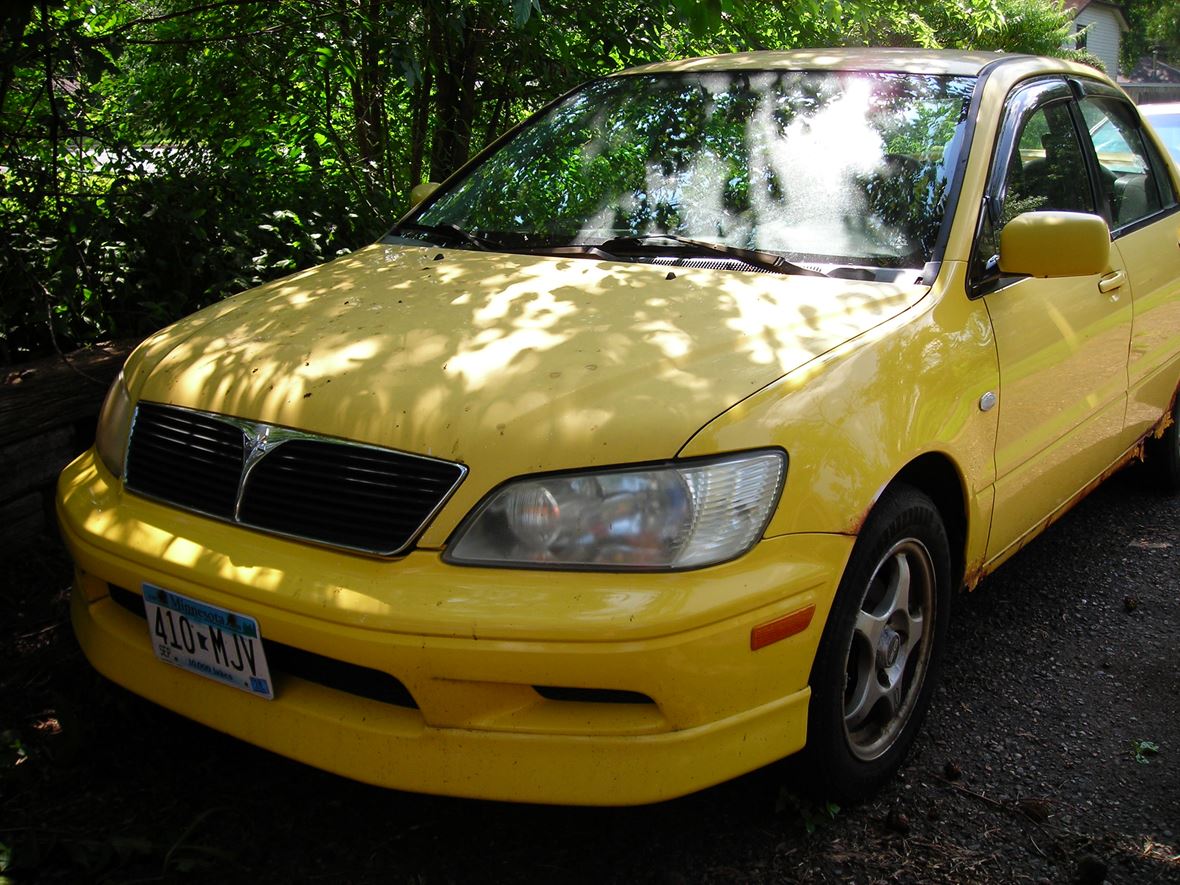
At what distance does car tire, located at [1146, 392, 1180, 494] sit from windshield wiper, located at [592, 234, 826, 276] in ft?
8.42

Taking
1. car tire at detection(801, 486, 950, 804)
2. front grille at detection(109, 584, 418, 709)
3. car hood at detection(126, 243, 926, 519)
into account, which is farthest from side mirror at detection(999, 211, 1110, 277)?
front grille at detection(109, 584, 418, 709)

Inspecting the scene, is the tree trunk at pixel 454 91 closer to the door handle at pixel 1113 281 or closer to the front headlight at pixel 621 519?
the door handle at pixel 1113 281

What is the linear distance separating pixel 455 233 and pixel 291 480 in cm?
131

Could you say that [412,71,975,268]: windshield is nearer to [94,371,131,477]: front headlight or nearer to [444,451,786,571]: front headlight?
[444,451,786,571]: front headlight

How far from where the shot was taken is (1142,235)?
4.00m

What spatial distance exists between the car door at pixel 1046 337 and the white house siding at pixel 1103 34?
53.8m

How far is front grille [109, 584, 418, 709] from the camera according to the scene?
2223 millimetres

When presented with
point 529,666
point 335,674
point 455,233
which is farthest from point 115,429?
point 529,666

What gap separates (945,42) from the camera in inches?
467

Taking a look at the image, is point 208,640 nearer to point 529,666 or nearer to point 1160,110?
point 529,666

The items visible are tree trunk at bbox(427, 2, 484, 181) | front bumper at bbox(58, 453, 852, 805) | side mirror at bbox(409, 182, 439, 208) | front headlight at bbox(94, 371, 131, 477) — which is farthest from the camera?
tree trunk at bbox(427, 2, 484, 181)

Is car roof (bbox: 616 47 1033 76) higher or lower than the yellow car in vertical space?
higher

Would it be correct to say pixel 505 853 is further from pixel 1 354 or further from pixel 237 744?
pixel 1 354

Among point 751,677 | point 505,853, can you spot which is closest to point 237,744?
point 505,853
